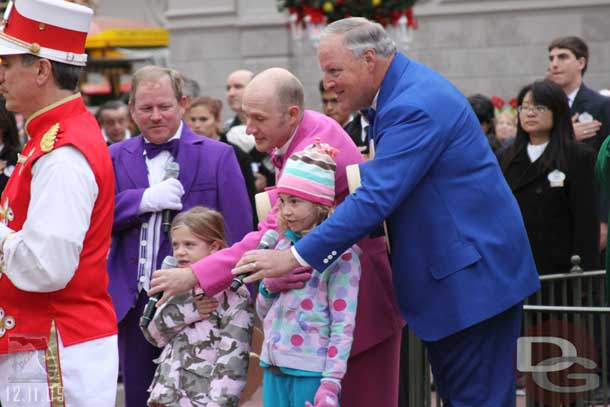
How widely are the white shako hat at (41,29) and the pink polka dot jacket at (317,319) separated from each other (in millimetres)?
1344

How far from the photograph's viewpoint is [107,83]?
79.3 ft

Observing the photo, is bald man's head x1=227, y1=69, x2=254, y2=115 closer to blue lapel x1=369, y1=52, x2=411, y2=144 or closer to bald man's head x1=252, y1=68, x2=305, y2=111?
bald man's head x1=252, y1=68, x2=305, y2=111

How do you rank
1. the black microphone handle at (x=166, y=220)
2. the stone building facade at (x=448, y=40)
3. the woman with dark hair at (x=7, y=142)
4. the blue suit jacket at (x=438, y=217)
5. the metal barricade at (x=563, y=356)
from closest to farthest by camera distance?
the blue suit jacket at (x=438, y=217) < the metal barricade at (x=563, y=356) < the black microphone handle at (x=166, y=220) < the woman with dark hair at (x=7, y=142) < the stone building facade at (x=448, y=40)

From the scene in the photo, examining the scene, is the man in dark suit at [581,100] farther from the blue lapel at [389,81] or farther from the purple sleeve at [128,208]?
the blue lapel at [389,81]

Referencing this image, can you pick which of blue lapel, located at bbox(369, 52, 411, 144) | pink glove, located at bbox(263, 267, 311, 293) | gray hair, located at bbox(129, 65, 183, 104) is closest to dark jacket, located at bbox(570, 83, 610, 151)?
gray hair, located at bbox(129, 65, 183, 104)

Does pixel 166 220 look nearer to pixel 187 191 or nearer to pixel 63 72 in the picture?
pixel 187 191

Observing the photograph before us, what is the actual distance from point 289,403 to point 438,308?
814mm

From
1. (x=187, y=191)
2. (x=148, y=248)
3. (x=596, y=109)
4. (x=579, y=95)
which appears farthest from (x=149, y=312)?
(x=579, y=95)

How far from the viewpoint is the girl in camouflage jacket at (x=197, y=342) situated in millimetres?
5293

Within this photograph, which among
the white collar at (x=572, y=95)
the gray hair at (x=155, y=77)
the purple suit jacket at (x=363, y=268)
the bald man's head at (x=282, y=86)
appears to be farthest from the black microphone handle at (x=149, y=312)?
the white collar at (x=572, y=95)

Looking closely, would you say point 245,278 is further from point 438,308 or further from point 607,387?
point 607,387

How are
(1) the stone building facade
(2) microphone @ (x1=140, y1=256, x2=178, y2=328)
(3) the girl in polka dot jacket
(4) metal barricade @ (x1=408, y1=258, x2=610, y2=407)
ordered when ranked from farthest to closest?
1. (1) the stone building facade
2. (4) metal barricade @ (x1=408, y1=258, x2=610, y2=407)
3. (2) microphone @ (x1=140, y1=256, x2=178, y2=328)
4. (3) the girl in polka dot jacket

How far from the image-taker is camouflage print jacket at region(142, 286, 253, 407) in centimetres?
529

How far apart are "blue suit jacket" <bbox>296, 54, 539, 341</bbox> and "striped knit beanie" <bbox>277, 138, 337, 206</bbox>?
0.85 feet
